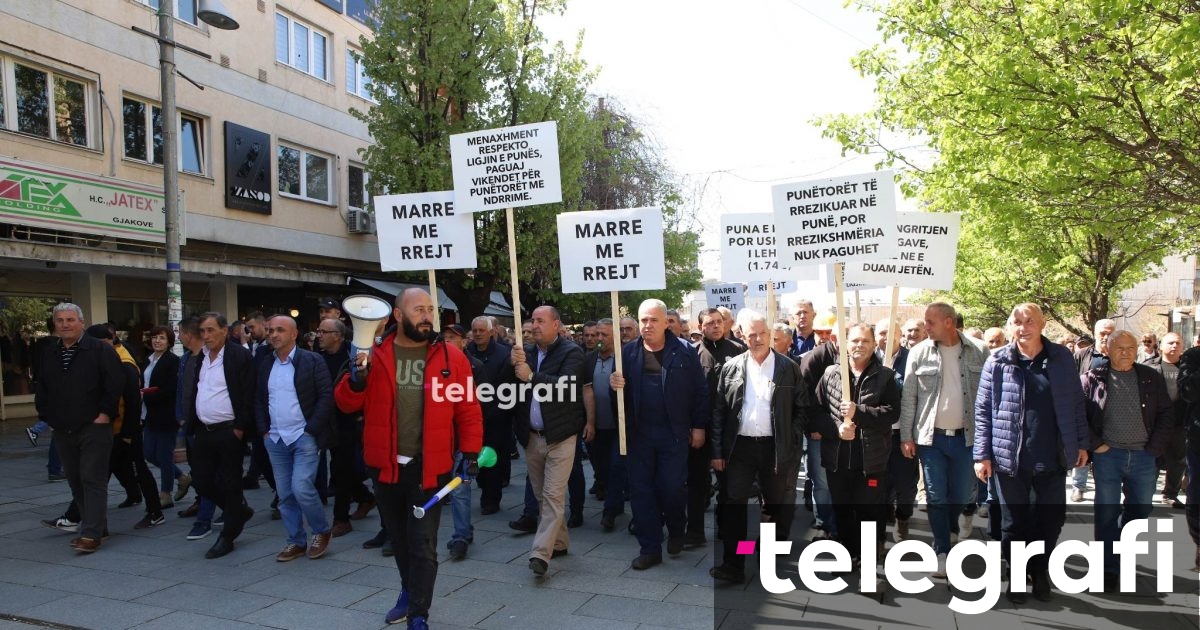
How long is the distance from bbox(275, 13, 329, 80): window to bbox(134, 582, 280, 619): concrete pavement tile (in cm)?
1644

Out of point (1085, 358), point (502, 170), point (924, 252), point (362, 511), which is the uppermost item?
point (502, 170)

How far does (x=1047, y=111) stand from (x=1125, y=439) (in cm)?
453

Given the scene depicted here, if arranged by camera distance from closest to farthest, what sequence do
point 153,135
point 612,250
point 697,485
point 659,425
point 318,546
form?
point 659,425 → point 318,546 → point 612,250 → point 697,485 → point 153,135

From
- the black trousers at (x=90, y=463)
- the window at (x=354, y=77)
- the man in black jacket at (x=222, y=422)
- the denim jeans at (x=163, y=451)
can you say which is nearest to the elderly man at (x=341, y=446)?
the man in black jacket at (x=222, y=422)

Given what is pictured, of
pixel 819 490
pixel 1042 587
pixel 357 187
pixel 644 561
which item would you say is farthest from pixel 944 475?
pixel 357 187

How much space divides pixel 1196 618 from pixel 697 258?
18.6 metres

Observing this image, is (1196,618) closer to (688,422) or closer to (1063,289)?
(688,422)

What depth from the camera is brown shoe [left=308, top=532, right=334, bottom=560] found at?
6305 millimetres

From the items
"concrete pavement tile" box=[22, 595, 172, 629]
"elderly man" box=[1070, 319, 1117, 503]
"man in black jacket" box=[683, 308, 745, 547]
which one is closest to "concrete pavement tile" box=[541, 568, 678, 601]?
"man in black jacket" box=[683, 308, 745, 547]

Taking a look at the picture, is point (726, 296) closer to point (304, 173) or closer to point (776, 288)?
point (776, 288)

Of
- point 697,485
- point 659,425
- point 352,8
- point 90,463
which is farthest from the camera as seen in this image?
point 352,8

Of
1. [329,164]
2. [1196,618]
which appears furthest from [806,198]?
[329,164]

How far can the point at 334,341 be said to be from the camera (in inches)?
285

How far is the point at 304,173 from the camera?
786 inches
